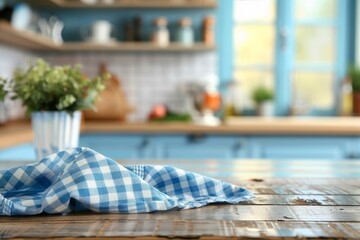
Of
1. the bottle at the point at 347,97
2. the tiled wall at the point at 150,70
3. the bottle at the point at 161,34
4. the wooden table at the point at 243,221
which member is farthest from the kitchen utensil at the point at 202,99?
the wooden table at the point at 243,221

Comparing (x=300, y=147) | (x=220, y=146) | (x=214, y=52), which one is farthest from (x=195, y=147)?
(x=214, y=52)

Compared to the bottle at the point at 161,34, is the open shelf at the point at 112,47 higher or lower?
lower

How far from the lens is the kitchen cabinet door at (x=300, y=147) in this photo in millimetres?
3840

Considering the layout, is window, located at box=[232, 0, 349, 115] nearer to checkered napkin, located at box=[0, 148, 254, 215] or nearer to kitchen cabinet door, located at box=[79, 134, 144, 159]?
kitchen cabinet door, located at box=[79, 134, 144, 159]

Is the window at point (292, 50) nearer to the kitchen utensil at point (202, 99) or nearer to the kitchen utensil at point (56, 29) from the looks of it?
the kitchen utensil at point (202, 99)

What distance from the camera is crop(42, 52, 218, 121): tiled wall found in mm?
4613

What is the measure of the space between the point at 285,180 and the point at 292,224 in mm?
580

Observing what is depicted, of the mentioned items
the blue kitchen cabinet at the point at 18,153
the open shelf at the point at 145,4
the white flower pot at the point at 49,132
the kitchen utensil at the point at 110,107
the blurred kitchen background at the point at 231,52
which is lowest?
the blue kitchen cabinet at the point at 18,153

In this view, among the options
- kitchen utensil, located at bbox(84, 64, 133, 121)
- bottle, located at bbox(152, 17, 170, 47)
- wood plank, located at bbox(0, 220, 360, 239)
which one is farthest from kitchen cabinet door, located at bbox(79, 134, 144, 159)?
wood plank, located at bbox(0, 220, 360, 239)

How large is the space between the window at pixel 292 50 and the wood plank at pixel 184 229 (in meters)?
3.69

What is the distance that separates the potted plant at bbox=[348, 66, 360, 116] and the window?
0.15m

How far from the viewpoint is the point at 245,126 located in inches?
150

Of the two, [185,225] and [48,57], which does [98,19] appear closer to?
[48,57]

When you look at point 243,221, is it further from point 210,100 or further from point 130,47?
point 130,47
